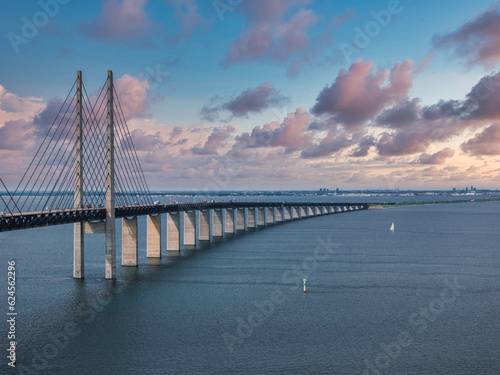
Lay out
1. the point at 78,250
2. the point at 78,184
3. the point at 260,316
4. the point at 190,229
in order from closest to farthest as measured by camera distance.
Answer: the point at 260,316 → the point at 78,184 → the point at 78,250 → the point at 190,229

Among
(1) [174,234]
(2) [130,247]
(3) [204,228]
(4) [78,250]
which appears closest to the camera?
(4) [78,250]

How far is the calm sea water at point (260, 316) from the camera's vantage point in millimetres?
39062

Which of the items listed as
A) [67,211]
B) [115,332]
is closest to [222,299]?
[115,332]

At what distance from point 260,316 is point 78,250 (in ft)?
106

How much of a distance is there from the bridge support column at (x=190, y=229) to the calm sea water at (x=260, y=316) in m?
23.4

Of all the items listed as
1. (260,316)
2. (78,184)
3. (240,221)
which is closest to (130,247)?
(78,184)

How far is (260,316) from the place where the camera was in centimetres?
5191

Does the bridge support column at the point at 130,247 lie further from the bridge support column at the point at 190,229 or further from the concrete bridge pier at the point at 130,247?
the bridge support column at the point at 190,229

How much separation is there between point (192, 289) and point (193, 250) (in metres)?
44.7

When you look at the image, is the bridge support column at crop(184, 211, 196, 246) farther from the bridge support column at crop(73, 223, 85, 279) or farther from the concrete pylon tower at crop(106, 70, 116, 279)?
the bridge support column at crop(73, 223, 85, 279)

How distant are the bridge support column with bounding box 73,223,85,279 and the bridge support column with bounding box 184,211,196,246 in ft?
160

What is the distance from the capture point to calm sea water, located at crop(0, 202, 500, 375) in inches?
1538

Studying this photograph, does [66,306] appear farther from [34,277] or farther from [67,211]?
[34,277]

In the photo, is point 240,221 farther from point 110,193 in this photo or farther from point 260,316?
point 260,316
